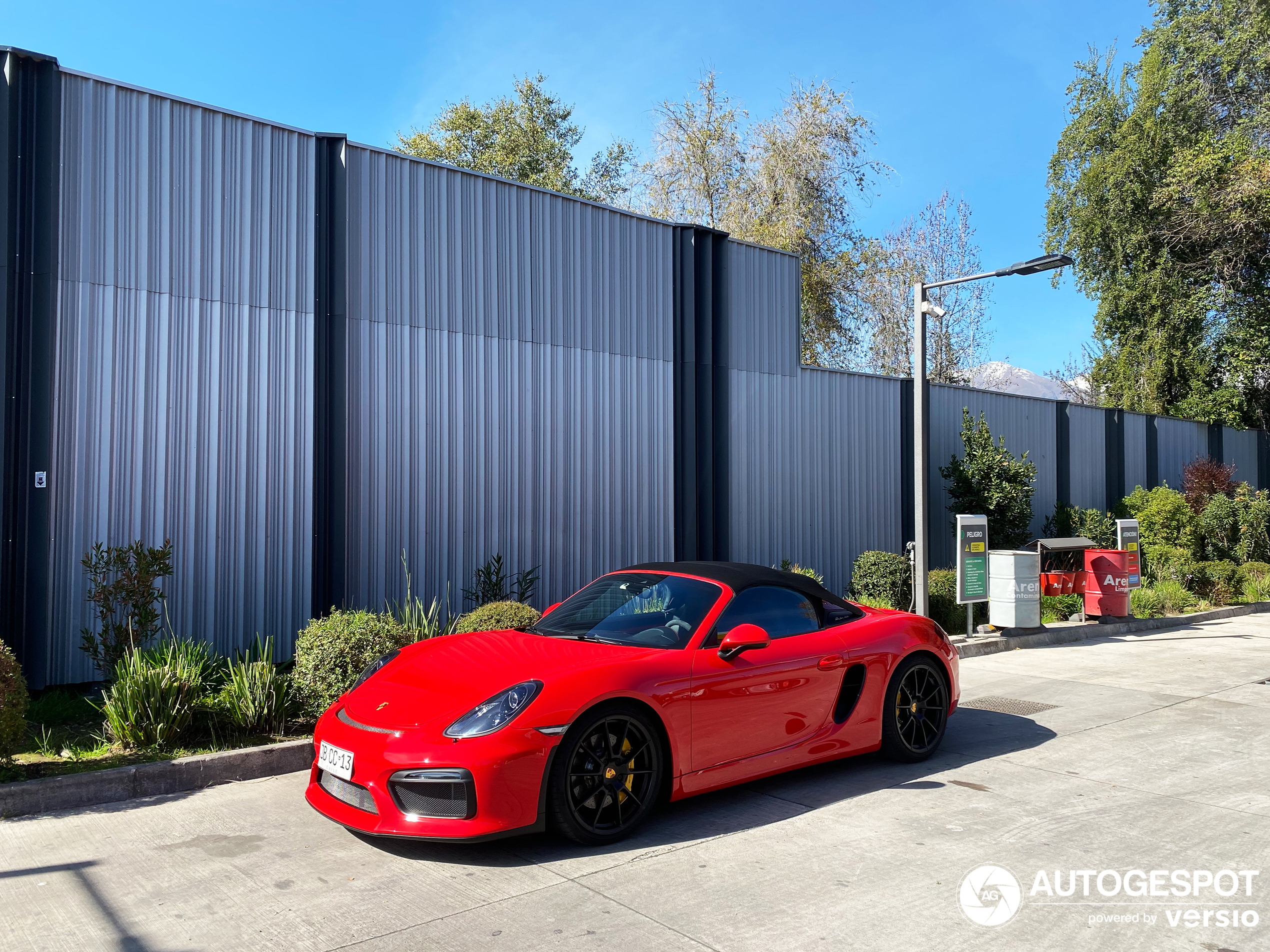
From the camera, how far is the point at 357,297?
410 inches

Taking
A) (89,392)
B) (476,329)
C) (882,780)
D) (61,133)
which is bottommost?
(882,780)

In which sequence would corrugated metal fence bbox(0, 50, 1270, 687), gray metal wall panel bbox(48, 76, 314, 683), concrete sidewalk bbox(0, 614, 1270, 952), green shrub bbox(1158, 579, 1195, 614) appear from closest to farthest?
1. concrete sidewalk bbox(0, 614, 1270, 952)
2. gray metal wall panel bbox(48, 76, 314, 683)
3. corrugated metal fence bbox(0, 50, 1270, 687)
4. green shrub bbox(1158, 579, 1195, 614)

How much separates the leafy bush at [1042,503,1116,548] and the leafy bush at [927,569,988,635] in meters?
6.15

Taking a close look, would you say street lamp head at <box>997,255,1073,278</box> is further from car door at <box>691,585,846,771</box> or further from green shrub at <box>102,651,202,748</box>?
green shrub at <box>102,651,202,748</box>

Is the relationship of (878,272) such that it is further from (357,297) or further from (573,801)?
(573,801)

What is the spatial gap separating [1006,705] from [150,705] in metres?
6.92

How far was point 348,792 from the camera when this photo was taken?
15.3 ft

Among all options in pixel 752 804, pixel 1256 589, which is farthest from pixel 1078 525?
pixel 752 804

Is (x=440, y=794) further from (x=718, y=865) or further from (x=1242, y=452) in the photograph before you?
(x=1242, y=452)

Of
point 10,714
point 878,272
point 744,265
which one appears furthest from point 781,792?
point 878,272

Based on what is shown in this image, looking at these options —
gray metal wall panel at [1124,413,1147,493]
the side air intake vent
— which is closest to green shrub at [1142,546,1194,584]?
gray metal wall panel at [1124,413,1147,493]

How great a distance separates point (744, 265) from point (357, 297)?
6.25m

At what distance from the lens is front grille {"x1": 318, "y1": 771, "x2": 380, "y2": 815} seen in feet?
14.9

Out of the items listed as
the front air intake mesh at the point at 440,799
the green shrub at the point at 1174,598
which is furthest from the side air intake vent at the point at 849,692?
the green shrub at the point at 1174,598
